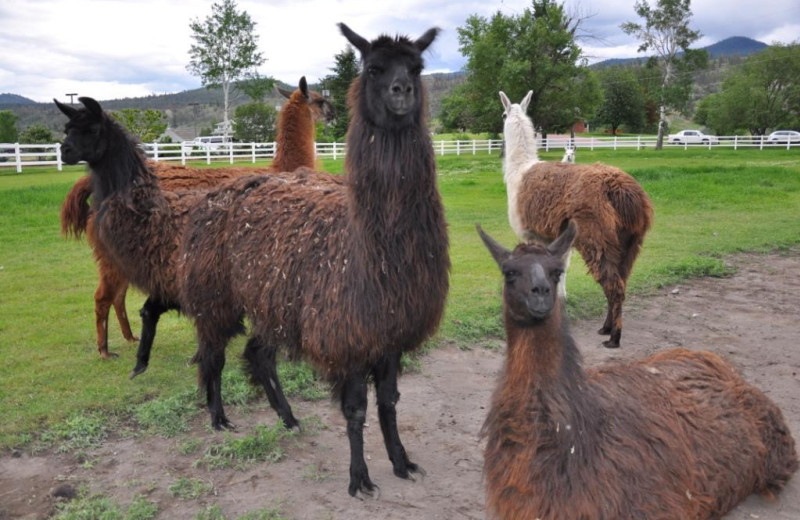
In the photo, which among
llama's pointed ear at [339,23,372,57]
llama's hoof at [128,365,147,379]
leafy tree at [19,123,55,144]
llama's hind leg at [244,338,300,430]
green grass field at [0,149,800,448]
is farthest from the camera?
leafy tree at [19,123,55,144]

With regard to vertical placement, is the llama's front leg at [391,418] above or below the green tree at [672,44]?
below

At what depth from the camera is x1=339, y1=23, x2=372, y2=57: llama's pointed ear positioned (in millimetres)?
3982

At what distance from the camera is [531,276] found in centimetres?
314

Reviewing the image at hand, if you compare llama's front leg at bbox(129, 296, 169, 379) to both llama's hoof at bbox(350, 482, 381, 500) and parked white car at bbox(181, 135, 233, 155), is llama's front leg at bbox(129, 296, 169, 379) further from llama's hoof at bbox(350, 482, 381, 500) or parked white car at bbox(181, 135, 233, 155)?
parked white car at bbox(181, 135, 233, 155)

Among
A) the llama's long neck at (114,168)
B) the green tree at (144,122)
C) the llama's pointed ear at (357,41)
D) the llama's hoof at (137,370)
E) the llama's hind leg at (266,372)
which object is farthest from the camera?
the green tree at (144,122)

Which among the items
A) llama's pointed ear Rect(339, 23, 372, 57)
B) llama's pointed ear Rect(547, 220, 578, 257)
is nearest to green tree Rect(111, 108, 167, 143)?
llama's pointed ear Rect(339, 23, 372, 57)

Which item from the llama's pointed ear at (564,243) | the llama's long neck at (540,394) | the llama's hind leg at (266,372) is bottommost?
the llama's hind leg at (266,372)

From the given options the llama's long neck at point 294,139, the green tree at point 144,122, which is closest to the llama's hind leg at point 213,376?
the llama's long neck at point 294,139

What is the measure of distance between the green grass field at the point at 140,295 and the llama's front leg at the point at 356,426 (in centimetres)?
179

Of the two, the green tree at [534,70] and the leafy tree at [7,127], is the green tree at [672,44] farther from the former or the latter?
the leafy tree at [7,127]

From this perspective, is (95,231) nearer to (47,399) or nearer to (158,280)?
(158,280)

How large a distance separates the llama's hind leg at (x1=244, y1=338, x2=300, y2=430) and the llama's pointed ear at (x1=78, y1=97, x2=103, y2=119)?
8.32 ft

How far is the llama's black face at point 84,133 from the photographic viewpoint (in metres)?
5.79

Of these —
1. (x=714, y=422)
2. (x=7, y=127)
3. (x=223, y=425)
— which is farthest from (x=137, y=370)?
(x=7, y=127)
